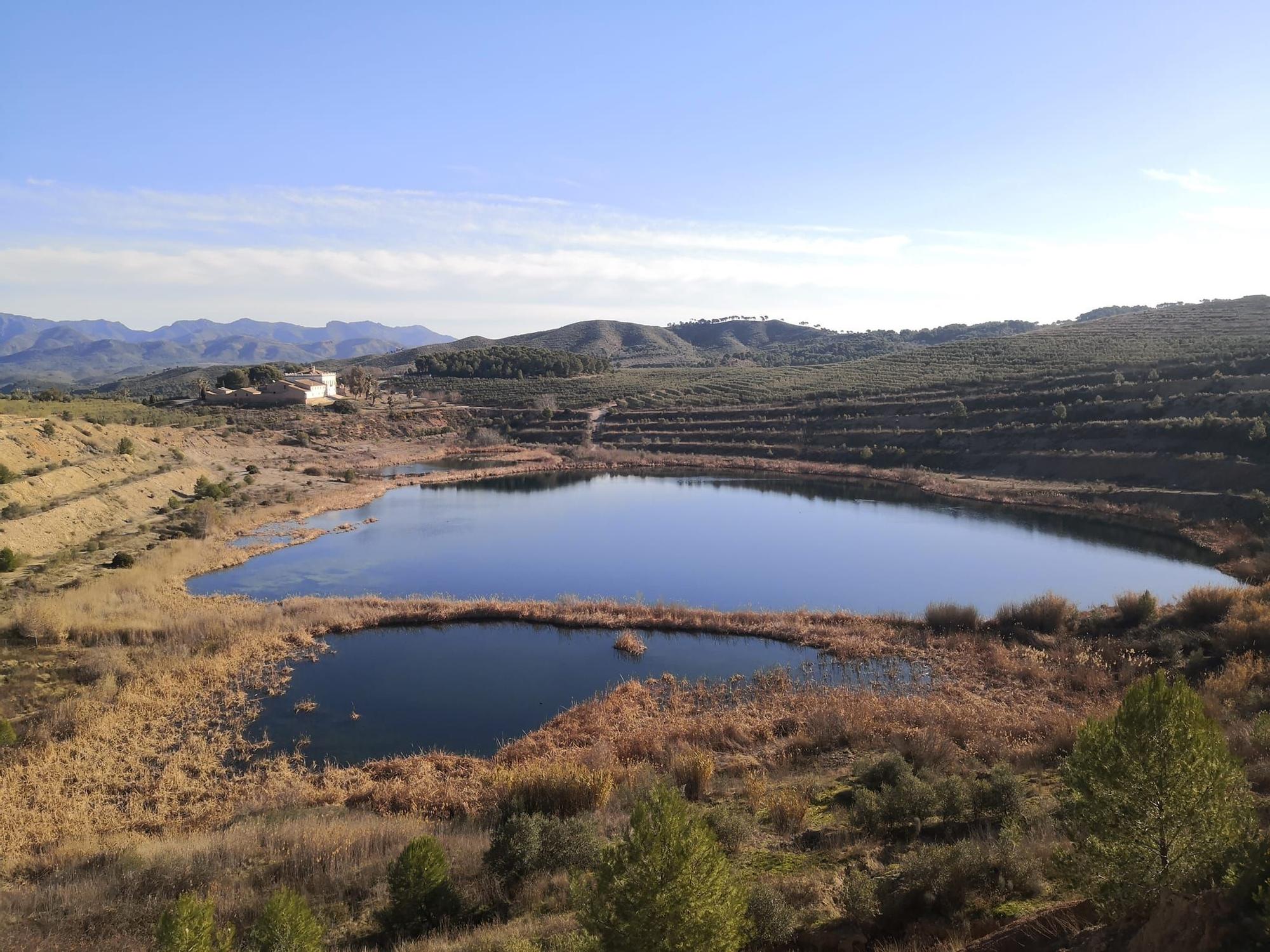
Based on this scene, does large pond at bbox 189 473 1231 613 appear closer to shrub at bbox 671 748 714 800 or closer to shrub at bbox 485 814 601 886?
shrub at bbox 671 748 714 800

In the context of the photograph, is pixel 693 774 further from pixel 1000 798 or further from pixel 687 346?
pixel 687 346

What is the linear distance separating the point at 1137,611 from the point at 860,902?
17.9 m

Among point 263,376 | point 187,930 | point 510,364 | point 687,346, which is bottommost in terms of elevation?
point 187,930

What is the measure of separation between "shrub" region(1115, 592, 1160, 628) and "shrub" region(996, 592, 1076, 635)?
132cm

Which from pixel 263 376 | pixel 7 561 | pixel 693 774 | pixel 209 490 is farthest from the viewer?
pixel 263 376

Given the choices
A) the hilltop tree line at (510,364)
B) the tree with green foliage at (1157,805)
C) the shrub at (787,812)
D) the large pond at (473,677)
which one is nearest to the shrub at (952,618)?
the large pond at (473,677)

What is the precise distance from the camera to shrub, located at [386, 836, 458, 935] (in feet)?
28.6

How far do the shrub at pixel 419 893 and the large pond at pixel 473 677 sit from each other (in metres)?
7.22

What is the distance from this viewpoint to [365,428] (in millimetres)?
68000

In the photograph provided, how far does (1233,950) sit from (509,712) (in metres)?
15.6

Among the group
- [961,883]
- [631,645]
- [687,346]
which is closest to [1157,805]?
[961,883]

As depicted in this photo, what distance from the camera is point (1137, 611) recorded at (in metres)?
20.7

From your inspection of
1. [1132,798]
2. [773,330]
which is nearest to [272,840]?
[1132,798]

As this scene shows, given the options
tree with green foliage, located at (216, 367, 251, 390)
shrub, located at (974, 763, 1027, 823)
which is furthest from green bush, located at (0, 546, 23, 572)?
tree with green foliage, located at (216, 367, 251, 390)
